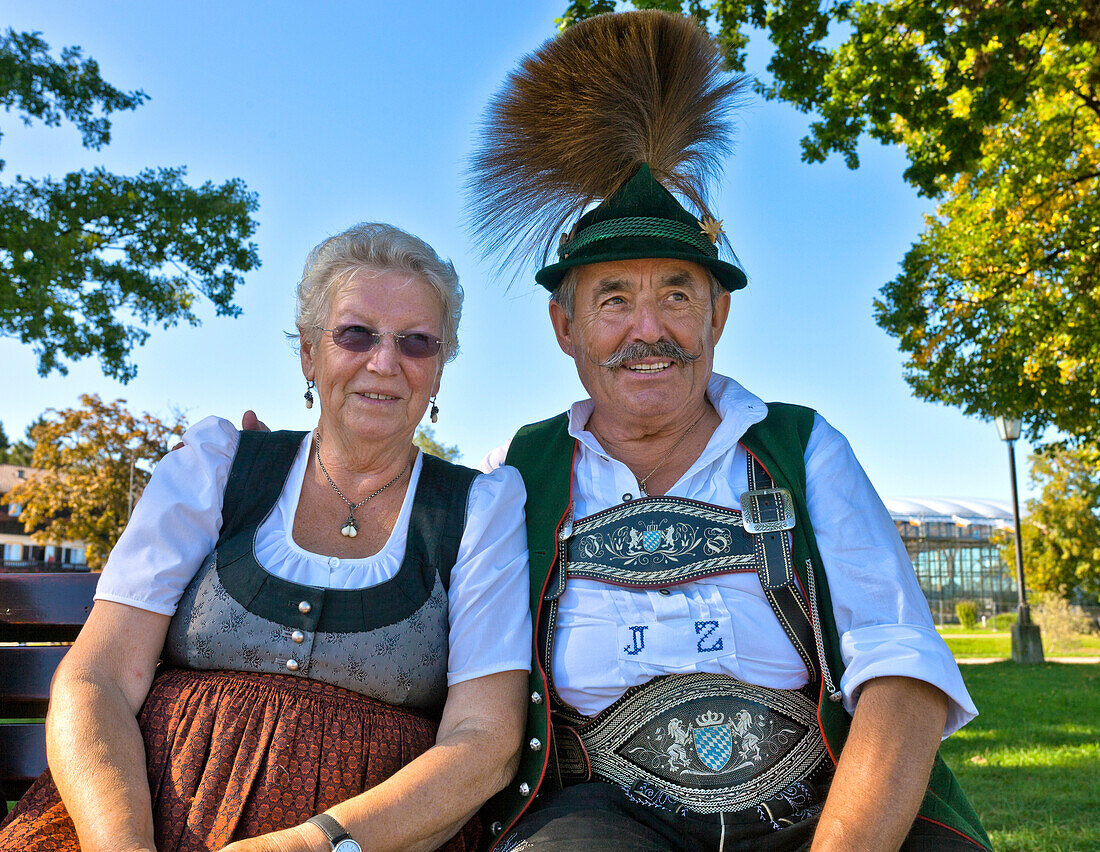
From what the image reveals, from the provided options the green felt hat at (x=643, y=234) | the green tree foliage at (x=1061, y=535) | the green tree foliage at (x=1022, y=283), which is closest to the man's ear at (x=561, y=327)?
the green felt hat at (x=643, y=234)

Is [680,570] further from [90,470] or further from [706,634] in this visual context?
[90,470]

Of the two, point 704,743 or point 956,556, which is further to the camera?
point 956,556

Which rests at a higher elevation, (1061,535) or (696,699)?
(1061,535)

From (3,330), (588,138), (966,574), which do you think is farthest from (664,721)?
(966,574)

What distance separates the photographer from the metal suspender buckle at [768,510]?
2.40 m

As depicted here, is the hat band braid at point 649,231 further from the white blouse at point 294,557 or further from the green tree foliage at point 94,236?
the green tree foliage at point 94,236

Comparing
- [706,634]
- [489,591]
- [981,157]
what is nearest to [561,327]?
[489,591]

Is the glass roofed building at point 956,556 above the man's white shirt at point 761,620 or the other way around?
above

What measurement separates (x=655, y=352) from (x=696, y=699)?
3.26ft

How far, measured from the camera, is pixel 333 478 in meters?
2.52

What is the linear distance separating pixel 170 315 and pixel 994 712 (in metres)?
10.2

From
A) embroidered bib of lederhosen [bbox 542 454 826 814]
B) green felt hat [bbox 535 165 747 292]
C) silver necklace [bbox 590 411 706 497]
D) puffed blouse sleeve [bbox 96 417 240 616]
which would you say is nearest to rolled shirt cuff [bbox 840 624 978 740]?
embroidered bib of lederhosen [bbox 542 454 826 814]

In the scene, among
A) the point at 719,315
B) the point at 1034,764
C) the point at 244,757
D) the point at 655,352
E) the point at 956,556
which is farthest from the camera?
the point at 956,556

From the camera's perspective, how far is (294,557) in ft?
7.52
